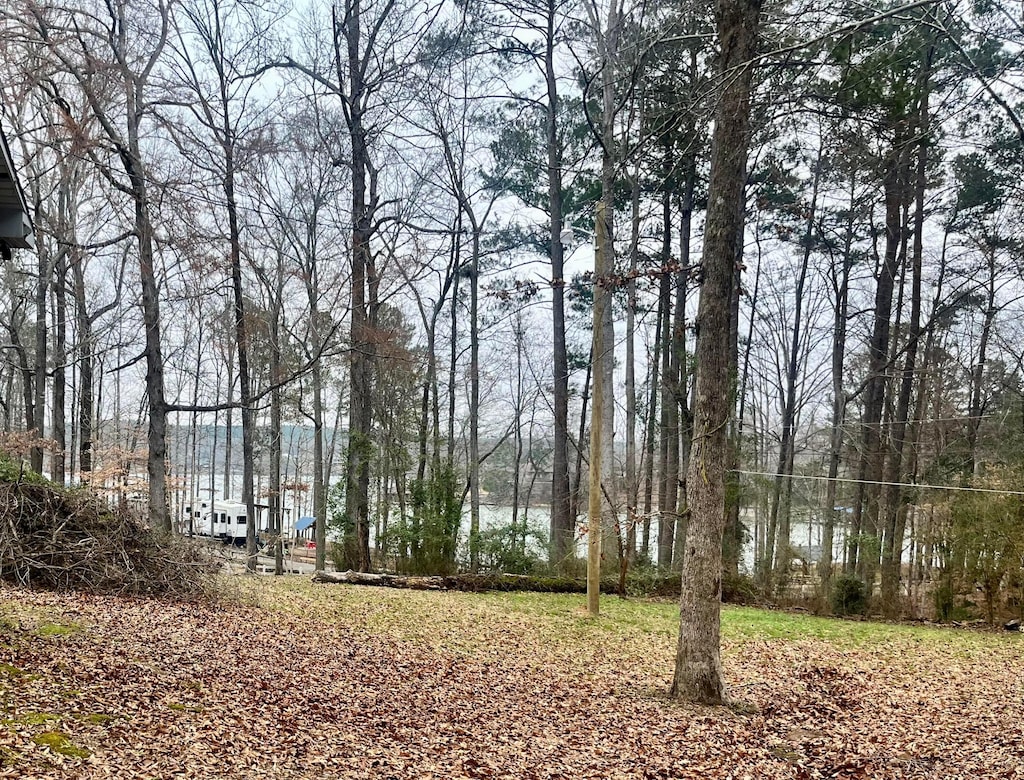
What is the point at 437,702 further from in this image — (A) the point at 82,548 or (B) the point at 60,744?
(A) the point at 82,548

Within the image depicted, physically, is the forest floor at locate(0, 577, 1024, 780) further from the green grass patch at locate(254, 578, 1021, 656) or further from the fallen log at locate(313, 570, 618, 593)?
the fallen log at locate(313, 570, 618, 593)

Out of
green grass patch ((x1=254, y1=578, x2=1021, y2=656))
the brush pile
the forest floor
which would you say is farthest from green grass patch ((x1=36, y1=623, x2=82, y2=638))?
green grass patch ((x1=254, y1=578, x2=1021, y2=656))

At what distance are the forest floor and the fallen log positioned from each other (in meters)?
3.88

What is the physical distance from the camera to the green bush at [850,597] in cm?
1322

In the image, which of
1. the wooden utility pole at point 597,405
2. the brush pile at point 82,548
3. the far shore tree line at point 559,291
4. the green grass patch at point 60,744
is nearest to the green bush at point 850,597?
the far shore tree line at point 559,291

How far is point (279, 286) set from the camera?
14578mm

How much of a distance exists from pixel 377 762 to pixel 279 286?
12019mm

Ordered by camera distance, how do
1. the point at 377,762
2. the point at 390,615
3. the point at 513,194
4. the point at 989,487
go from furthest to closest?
the point at 513,194 < the point at 989,487 < the point at 390,615 < the point at 377,762

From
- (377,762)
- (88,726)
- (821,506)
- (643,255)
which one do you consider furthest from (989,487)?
(88,726)

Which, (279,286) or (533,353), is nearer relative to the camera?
(279,286)

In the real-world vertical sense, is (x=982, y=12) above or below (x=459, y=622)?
above

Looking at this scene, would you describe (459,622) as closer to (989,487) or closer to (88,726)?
(88,726)

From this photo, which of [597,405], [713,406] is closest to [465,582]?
[597,405]

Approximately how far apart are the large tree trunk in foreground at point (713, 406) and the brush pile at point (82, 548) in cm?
547
